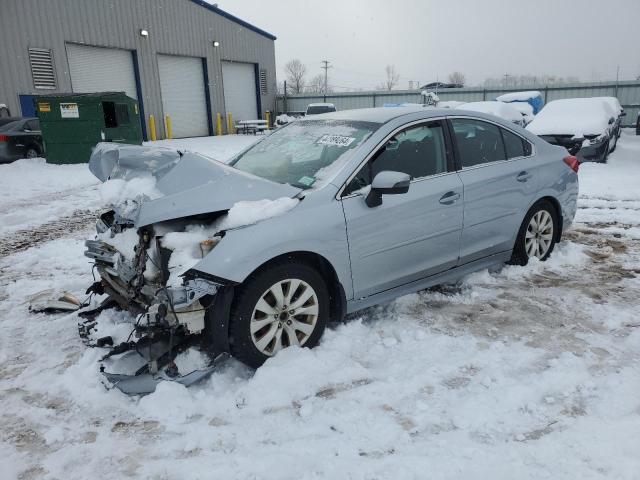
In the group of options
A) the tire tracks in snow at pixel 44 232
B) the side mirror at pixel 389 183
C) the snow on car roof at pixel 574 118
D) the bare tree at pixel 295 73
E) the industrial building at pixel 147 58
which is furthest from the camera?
the bare tree at pixel 295 73

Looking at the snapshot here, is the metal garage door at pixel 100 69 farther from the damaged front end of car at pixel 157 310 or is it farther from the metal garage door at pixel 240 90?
the damaged front end of car at pixel 157 310

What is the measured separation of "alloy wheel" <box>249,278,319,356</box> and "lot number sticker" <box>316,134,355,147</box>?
1150 millimetres

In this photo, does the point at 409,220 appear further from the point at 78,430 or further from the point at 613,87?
the point at 613,87

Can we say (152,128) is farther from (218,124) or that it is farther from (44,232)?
(44,232)

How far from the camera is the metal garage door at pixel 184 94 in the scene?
860 inches

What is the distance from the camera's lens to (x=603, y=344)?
10.8 feet

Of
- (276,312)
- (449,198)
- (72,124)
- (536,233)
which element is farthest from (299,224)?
(72,124)

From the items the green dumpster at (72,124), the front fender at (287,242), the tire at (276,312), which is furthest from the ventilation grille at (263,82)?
the tire at (276,312)

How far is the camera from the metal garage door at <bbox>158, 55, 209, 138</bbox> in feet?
71.7

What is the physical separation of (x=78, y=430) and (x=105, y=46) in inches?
769

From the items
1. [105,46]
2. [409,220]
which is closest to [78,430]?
[409,220]

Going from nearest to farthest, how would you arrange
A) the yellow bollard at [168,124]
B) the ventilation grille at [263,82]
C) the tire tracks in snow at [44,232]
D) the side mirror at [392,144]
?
the side mirror at [392,144] < the tire tracks in snow at [44,232] < the yellow bollard at [168,124] < the ventilation grille at [263,82]

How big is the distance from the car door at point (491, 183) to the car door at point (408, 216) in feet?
0.47

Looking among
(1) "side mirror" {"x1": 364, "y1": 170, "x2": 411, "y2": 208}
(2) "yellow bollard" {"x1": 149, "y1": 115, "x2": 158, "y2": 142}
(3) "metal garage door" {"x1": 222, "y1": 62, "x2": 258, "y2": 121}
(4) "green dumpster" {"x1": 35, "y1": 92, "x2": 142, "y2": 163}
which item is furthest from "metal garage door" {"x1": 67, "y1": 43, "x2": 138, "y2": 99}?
(1) "side mirror" {"x1": 364, "y1": 170, "x2": 411, "y2": 208}
